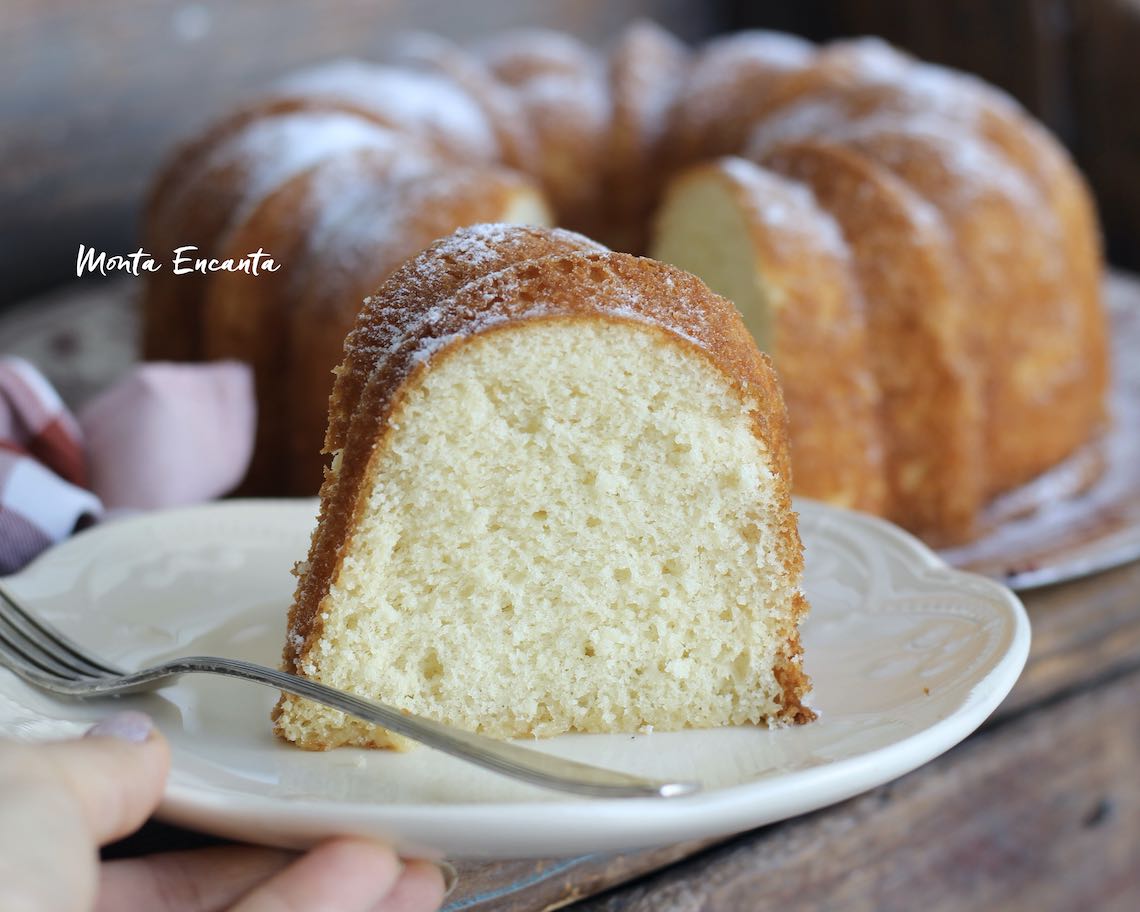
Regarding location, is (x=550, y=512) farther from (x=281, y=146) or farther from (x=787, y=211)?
(x=281, y=146)

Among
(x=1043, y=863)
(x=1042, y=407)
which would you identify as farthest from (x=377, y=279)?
(x=1043, y=863)

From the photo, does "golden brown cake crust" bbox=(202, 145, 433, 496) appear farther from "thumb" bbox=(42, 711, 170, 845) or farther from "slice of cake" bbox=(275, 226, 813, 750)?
"thumb" bbox=(42, 711, 170, 845)

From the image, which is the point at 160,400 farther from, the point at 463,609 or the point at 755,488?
the point at 755,488

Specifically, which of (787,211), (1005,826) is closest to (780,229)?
(787,211)

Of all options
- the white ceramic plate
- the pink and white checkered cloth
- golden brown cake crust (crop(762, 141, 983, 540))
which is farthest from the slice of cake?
golden brown cake crust (crop(762, 141, 983, 540))

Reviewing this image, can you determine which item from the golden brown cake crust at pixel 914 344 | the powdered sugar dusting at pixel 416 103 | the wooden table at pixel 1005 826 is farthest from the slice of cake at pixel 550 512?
the powdered sugar dusting at pixel 416 103

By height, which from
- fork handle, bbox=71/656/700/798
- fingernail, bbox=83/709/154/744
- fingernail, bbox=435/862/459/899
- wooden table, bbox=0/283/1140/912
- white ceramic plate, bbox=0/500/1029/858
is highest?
fingernail, bbox=83/709/154/744

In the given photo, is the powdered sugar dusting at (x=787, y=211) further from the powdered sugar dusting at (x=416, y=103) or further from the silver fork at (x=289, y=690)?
the silver fork at (x=289, y=690)
